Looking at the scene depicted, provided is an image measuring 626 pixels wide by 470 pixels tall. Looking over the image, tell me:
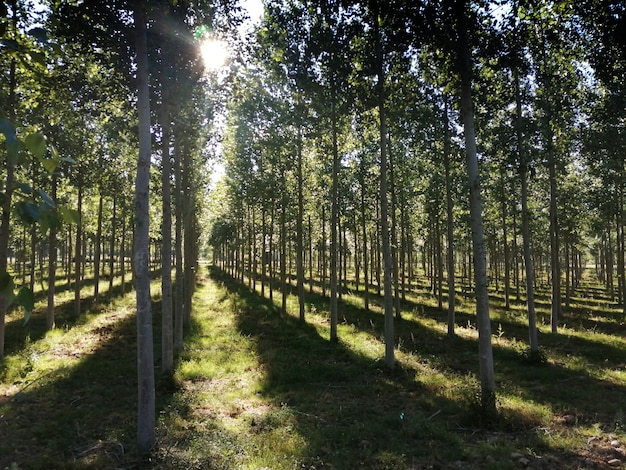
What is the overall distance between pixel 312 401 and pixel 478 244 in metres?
5.28

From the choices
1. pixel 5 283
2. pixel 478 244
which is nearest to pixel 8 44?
pixel 5 283

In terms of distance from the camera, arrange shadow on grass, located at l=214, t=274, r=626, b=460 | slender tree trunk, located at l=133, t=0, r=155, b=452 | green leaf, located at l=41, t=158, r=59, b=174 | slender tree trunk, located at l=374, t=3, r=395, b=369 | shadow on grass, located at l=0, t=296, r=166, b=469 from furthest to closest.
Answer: slender tree trunk, located at l=374, t=3, r=395, b=369 → shadow on grass, located at l=214, t=274, r=626, b=460 → slender tree trunk, located at l=133, t=0, r=155, b=452 → shadow on grass, located at l=0, t=296, r=166, b=469 → green leaf, located at l=41, t=158, r=59, b=174

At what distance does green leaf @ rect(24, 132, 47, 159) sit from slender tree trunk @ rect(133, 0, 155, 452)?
20.1 feet

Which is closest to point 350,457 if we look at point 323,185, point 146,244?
point 146,244

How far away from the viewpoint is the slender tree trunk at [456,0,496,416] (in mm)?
8289

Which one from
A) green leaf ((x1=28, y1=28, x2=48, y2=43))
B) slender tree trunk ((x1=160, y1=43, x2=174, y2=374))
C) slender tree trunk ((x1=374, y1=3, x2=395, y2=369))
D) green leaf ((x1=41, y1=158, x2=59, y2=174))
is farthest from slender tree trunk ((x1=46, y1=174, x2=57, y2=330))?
green leaf ((x1=41, y1=158, x2=59, y2=174))

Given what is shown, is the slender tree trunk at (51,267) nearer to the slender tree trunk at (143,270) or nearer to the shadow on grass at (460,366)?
the shadow on grass at (460,366)

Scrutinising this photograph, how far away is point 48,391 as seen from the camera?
33.7ft

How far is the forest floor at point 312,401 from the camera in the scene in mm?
6715

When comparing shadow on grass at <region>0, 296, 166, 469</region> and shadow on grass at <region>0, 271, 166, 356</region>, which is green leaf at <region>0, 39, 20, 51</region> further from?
shadow on grass at <region>0, 271, 166, 356</region>

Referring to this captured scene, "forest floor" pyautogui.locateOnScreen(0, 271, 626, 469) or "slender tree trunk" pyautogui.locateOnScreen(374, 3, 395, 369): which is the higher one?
"slender tree trunk" pyautogui.locateOnScreen(374, 3, 395, 369)

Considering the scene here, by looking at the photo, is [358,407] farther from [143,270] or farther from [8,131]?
[8,131]

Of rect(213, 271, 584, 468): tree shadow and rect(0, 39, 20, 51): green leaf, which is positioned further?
rect(213, 271, 584, 468): tree shadow

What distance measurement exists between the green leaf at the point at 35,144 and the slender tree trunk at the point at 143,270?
6.12 meters
